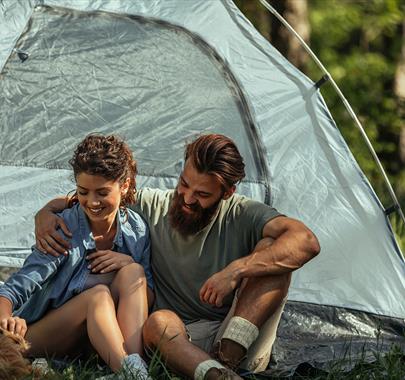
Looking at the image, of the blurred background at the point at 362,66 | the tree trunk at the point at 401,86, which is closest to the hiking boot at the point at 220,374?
the blurred background at the point at 362,66

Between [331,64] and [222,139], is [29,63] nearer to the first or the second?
[222,139]

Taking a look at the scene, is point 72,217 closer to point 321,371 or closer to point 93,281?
point 93,281

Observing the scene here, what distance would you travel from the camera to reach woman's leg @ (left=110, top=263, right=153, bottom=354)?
3.62m

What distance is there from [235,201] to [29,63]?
129 cm

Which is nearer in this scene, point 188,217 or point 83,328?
point 83,328

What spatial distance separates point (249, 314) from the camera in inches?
141

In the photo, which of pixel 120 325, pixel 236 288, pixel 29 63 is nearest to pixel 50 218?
pixel 120 325

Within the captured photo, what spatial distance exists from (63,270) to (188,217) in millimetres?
510

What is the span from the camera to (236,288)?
12.2ft

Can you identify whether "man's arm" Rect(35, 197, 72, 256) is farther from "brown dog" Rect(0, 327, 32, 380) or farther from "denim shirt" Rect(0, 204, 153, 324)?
"brown dog" Rect(0, 327, 32, 380)

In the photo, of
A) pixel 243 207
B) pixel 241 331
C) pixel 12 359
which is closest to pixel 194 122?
pixel 243 207

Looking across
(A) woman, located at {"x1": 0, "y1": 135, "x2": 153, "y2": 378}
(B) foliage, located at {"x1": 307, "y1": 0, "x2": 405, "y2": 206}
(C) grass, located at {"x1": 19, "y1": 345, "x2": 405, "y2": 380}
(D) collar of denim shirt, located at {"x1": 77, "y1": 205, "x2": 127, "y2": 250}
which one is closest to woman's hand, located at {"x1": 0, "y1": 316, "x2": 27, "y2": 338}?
(A) woman, located at {"x1": 0, "y1": 135, "x2": 153, "y2": 378}

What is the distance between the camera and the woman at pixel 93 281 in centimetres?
359

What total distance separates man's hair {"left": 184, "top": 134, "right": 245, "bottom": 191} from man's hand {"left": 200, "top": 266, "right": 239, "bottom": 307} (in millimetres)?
385
